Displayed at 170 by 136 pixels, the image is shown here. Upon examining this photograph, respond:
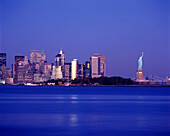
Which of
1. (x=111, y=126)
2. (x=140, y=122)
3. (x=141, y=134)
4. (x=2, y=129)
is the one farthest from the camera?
(x=140, y=122)

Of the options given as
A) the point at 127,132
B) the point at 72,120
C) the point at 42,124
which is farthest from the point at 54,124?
the point at 127,132

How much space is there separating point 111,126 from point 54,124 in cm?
479

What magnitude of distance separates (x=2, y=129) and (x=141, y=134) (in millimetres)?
10383

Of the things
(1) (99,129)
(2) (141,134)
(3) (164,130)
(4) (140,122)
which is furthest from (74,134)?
(4) (140,122)

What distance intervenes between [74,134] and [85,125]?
5015 mm

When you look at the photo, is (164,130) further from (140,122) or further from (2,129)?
(2,129)

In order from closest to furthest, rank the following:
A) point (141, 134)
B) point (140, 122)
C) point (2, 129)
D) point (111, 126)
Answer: point (141, 134)
point (2, 129)
point (111, 126)
point (140, 122)

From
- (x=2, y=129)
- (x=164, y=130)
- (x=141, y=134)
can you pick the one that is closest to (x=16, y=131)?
(x=2, y=129)

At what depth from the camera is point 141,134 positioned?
2984 cm

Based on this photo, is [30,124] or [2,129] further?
[30,124]

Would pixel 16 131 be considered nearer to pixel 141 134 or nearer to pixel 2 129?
pixel 2 129

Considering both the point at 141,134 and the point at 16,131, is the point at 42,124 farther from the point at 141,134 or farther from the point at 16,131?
the point at 141,134

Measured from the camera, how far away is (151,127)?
33.6m

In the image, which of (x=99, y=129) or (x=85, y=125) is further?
(x=85, y=125)
